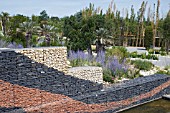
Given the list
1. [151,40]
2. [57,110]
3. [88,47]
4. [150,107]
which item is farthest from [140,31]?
[57,110]

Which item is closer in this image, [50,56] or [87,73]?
[50,56]

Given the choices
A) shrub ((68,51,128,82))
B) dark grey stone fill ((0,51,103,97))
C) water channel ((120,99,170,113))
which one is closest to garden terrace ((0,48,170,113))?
dark grey stone fill ((0,51,103,97))

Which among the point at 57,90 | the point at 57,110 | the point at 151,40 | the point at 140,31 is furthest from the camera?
the point at 140,31

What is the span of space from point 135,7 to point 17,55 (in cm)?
2883

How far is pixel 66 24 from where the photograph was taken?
15844 mm

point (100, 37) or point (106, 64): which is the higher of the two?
point (100, 37)

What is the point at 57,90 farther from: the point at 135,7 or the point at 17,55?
the point at 135,7

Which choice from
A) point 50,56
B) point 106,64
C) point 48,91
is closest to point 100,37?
point 106,64

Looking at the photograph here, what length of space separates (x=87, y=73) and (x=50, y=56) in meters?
1.46

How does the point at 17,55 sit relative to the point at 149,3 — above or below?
below

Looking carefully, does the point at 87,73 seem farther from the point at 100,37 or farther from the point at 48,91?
the point at 100,37

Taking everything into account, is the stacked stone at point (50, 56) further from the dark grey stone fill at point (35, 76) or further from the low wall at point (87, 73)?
the low wall at point (87, 73)

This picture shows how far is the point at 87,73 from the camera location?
6.68 m

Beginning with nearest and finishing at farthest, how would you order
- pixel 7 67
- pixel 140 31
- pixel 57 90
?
pixel 7 67 < pixel 57 90 < pixel 140 31
